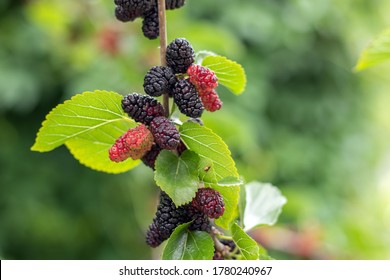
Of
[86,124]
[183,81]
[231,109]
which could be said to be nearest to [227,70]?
[183,81]

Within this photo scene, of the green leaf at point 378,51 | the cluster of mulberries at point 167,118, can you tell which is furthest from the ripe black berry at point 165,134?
the green leaf at point 378,51

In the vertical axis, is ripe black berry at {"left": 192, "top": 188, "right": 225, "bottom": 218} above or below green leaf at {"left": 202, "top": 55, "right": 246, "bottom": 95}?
below

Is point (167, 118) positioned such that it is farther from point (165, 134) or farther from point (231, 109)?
point (231, 109)

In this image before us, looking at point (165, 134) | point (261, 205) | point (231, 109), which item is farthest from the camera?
point (231, 109)

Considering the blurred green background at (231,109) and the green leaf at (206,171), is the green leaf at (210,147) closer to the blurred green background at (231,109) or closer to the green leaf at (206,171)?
the green leaf at (206,171)

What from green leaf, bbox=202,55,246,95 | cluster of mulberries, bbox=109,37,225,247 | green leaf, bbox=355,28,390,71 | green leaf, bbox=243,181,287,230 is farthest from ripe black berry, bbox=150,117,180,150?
green leaf, bbox=355,28,390,71

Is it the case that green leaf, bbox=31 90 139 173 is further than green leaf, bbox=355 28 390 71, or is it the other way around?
green leaf, bbox=355 28 390 71

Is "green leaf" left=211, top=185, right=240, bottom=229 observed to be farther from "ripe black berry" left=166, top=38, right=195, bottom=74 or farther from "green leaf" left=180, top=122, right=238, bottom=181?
"ripe black berry" left=166, top=38, right=195, bottom=74
